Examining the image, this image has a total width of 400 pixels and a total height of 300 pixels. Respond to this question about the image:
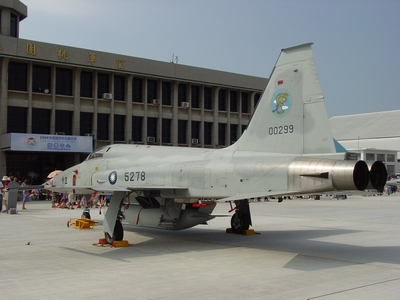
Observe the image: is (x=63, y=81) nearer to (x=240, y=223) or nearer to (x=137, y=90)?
(x=137, y=90)

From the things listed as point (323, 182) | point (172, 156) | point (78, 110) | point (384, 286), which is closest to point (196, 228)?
point (172, 156)

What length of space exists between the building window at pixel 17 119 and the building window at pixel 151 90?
11.2 m

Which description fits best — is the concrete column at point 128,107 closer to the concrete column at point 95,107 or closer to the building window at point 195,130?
the concrete column at point 95,107

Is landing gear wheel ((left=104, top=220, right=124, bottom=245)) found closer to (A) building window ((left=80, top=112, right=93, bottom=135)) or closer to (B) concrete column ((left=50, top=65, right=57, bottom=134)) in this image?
(B) concrete column ((left=50, top=65, right=57, bottom=134))

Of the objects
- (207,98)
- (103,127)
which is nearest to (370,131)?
(207,98)

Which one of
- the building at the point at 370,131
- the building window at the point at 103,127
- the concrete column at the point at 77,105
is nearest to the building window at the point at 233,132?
the building window at the point at 103,127

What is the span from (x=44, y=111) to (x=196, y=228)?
24750 millimetres

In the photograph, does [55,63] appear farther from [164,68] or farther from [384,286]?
[384,286]

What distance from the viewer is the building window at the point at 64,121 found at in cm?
3827

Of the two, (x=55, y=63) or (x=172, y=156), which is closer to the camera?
(x=172, y=156)

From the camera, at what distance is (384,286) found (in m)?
7.96

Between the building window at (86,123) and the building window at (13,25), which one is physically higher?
the building window at (13,25)

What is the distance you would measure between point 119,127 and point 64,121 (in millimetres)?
4918

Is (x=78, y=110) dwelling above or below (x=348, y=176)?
above
